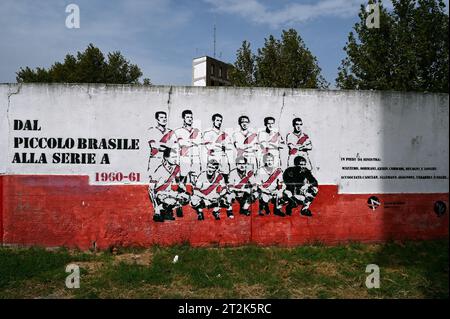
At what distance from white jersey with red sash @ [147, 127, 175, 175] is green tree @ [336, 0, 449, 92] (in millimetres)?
10045

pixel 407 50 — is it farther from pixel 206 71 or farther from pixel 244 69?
pixel 206 71

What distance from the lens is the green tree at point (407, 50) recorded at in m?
13.4

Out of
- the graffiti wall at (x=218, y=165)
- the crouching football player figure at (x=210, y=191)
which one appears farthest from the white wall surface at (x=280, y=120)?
the crouching football player figure at (x=210, y=191)

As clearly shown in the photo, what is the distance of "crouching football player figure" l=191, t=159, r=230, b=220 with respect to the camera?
6.73 m

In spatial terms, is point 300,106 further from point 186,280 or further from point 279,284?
point 186,280

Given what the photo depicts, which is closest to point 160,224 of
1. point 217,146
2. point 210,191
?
point 210,191

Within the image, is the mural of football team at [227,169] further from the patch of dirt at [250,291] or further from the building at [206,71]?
the building at [206,71]

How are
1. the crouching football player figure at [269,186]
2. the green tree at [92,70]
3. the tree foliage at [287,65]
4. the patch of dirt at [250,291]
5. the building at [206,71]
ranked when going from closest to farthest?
the patch of dirt at [250,291] < the crouching football player figure at [269,186] < the tree foliage at [287,65] < the green tree at [92,70] < the building at [206,71]

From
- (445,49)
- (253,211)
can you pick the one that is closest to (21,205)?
(253,211)

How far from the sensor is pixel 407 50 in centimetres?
1340

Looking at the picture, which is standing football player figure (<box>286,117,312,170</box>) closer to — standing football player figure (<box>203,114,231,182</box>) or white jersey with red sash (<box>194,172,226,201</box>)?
standing football player figure (<box>203,114,231,182</box>)

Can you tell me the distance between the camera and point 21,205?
6516mm

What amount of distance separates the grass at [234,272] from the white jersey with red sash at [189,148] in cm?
143

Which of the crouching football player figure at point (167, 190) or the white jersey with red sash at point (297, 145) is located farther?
the white jersey with red sash at point (297, 145)
